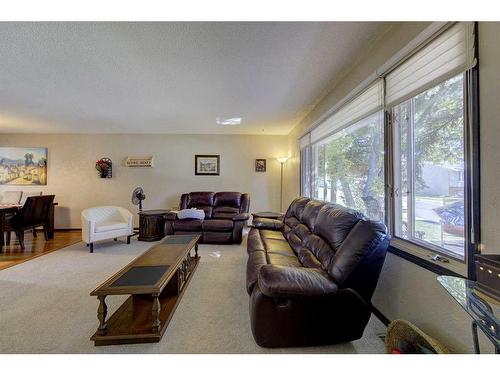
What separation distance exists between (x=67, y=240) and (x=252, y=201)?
13.4 feet

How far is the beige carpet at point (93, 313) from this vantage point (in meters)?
1.58

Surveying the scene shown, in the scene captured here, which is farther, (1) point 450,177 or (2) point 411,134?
(2) point 411,134

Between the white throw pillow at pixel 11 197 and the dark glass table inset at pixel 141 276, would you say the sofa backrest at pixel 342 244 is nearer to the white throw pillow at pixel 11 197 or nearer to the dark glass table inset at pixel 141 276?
the dark glass table inset at pixel 141 276

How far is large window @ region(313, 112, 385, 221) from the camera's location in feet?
6.95

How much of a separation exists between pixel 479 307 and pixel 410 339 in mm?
577

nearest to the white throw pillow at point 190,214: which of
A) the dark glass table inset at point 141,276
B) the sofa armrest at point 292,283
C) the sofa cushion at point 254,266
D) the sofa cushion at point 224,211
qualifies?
the sofa cushion at point 224,211

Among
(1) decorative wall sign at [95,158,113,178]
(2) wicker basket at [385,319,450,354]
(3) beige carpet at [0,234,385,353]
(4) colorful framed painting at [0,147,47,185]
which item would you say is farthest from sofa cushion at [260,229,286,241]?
(4) colorful framed painting at [0,147,47,185]

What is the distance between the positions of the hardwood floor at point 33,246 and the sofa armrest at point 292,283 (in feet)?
12.6

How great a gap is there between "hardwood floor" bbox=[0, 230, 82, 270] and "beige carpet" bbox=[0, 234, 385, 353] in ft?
1.05

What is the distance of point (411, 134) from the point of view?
1.69m

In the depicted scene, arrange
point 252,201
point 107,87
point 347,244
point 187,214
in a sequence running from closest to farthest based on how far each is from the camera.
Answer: point 347,244 < point 107,87 < point 187,214 < point 252,201

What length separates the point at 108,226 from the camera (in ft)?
13.2
